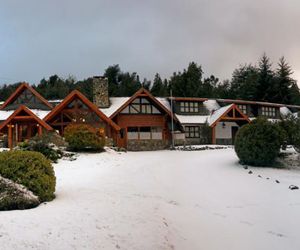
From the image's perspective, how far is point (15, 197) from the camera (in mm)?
7676

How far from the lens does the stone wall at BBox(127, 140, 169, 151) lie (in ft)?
105

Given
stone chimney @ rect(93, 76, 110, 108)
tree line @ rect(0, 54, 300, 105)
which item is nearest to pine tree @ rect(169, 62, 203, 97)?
tree line @ rect(0, 54, 300, 105)

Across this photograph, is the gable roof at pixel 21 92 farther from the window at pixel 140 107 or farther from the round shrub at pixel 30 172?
the round shrub at pixel 30 172

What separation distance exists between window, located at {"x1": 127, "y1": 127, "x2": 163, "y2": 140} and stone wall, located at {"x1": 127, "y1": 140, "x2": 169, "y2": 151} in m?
0.81

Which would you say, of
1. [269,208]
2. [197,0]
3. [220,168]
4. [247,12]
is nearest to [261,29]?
[247,12]

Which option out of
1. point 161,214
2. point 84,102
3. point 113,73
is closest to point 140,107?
point 84,102

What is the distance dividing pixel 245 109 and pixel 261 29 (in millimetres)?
27055

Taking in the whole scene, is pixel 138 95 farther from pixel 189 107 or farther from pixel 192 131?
pixel 189 107

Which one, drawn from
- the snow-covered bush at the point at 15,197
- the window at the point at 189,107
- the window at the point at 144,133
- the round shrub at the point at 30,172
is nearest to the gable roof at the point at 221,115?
the window at the point at 189,107

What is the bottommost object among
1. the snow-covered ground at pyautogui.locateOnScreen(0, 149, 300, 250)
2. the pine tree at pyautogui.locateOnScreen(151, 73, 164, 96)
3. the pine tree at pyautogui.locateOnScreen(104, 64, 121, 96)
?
the snow-covered ground at pyautogui.locateOnScreen(0, 149, 300, 250)

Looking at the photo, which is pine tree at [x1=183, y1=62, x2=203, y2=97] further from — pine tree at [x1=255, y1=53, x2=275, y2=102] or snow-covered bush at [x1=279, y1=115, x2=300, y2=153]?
snow-covered bush at [x1=279, y1=115, x2=300, y2=153]

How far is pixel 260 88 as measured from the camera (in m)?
54.8

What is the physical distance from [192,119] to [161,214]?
97.1 ft

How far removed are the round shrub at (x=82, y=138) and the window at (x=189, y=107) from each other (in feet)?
53.5
